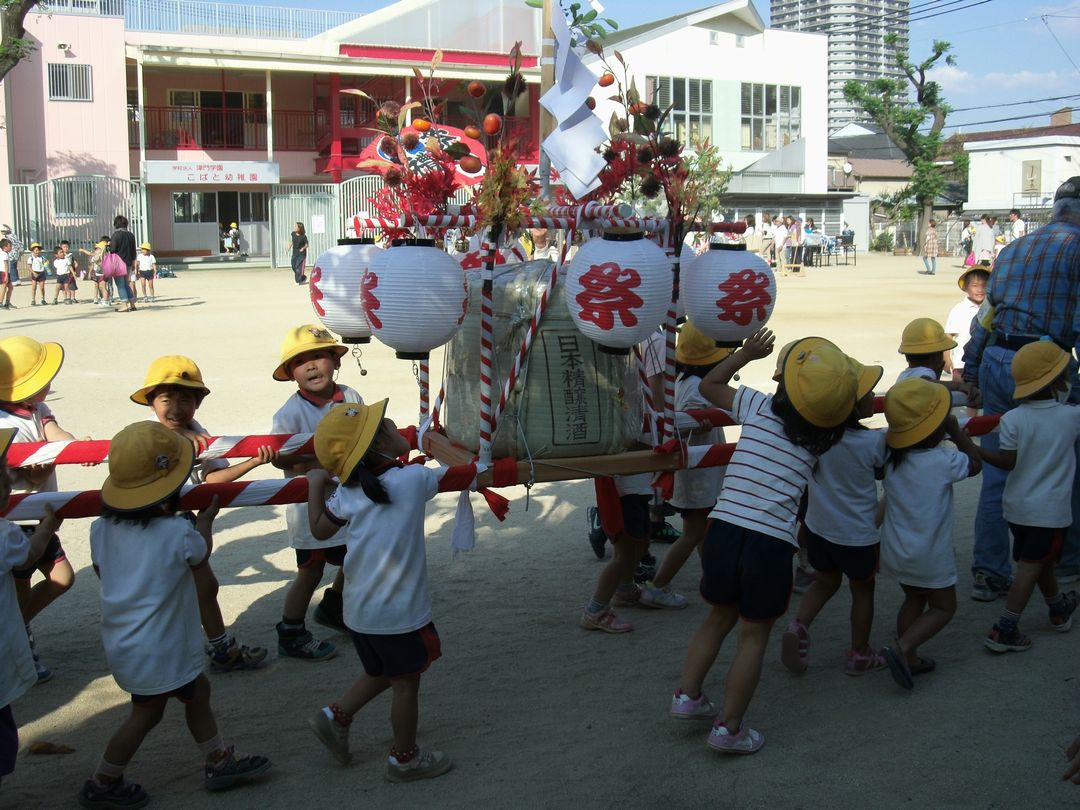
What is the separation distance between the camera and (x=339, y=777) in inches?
148

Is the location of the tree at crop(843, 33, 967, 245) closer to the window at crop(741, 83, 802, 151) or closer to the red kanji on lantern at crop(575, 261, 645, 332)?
the window at crop(741, 83, 802, 151)

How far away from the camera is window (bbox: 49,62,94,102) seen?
31.1 meters

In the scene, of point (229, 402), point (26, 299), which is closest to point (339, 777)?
point (229, 402)

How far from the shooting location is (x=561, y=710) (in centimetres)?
429

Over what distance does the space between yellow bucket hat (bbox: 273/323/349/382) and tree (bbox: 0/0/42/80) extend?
17.1m

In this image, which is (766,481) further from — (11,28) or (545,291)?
(11,28)

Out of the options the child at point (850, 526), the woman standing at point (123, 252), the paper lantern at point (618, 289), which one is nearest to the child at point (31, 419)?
the paper lantern at point (618, 289)

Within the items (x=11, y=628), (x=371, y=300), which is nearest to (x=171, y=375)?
(x=371, y=300)

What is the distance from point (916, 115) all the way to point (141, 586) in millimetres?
48703

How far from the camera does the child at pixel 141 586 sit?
3.48m

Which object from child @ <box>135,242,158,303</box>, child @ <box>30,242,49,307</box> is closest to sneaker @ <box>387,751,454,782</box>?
child @ <box>135,242,158,303</box>

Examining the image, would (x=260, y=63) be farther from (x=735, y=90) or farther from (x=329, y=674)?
(x=329, y=674)

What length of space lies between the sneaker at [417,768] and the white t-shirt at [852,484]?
1.86 m

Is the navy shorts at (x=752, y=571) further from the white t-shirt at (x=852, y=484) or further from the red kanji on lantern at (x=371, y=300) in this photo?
the red kanji on lantern at (x=371, y=300)
